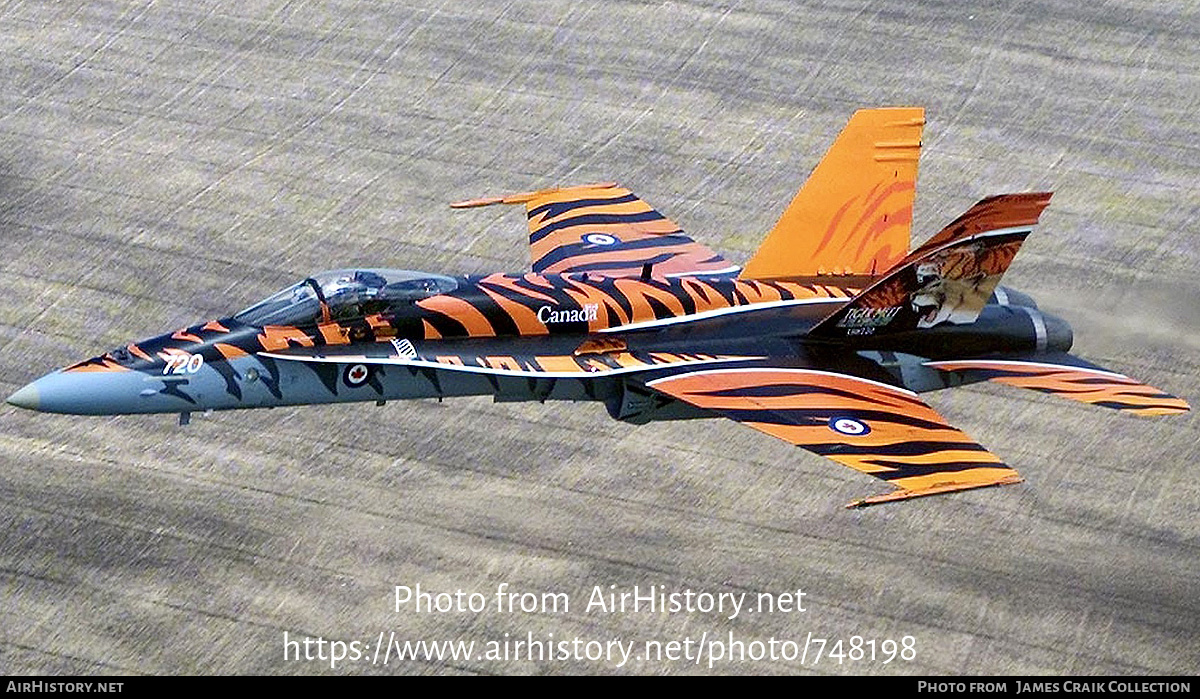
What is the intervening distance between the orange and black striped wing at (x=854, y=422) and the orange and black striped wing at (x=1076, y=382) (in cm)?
121

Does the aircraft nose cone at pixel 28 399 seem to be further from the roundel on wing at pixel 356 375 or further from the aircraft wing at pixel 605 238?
the aircraft wing at pixel 605 238

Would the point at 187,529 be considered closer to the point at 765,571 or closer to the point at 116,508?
the point at 116,508

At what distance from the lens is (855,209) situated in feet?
114

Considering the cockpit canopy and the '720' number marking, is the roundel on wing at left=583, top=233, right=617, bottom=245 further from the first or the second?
the '720' number marking

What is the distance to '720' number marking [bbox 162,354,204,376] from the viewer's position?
30219 mm

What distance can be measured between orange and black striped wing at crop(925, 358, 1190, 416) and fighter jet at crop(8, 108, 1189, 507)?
A: 0.04m

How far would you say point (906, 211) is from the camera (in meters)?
34.9

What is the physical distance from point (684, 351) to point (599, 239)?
4356 mm

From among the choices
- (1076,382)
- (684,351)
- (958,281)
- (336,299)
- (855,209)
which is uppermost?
(336,299)

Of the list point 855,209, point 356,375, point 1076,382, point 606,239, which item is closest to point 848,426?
point 1076,382

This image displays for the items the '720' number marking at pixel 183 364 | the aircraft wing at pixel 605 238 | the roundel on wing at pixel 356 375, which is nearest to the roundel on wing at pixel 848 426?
the aircraft wing at pixel 605 238

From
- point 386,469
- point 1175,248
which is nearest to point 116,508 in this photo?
point 386,469

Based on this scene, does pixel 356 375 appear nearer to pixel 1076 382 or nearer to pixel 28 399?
pixel 28 399

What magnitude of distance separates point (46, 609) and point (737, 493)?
11.5 meters
